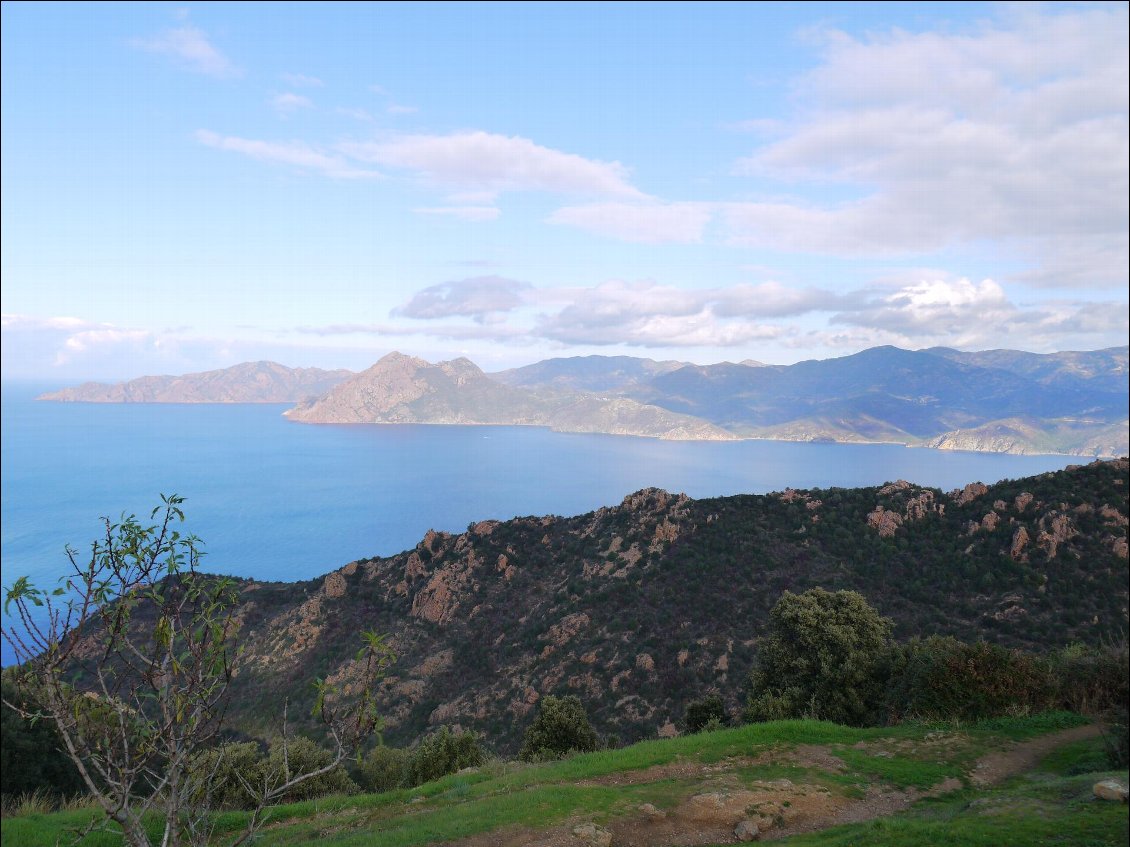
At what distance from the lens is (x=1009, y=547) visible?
40.7m

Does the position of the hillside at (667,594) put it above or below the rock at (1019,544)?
below

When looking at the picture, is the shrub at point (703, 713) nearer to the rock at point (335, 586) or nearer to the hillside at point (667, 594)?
the hillside at point (667, 594)

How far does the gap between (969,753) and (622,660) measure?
27.5 metres

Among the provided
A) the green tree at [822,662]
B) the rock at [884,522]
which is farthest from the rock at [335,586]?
the rock at [884,522]

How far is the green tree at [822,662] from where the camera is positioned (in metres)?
21.4

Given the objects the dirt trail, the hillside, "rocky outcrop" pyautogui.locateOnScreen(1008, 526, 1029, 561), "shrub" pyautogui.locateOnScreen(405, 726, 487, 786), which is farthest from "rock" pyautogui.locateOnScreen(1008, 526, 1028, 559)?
"shrub" pyautogui.locateOnScreen(405, 726, 487, 786)

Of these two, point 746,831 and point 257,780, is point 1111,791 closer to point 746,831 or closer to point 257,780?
point 746,831

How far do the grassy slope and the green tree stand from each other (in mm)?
4543

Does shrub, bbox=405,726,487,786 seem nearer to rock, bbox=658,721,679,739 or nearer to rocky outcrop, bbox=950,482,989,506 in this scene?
rock, bbox=658,721,679,739

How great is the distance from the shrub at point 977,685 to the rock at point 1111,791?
31.8 ft

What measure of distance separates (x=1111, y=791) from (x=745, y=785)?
22.3 ft

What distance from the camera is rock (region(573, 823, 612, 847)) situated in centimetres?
1094

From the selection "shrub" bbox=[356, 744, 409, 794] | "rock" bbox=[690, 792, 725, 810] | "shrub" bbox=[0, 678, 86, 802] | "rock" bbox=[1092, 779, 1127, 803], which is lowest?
"shrub" bbox=[356, 744, 409, 794]

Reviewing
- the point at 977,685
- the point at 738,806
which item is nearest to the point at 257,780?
the point at 738,806
